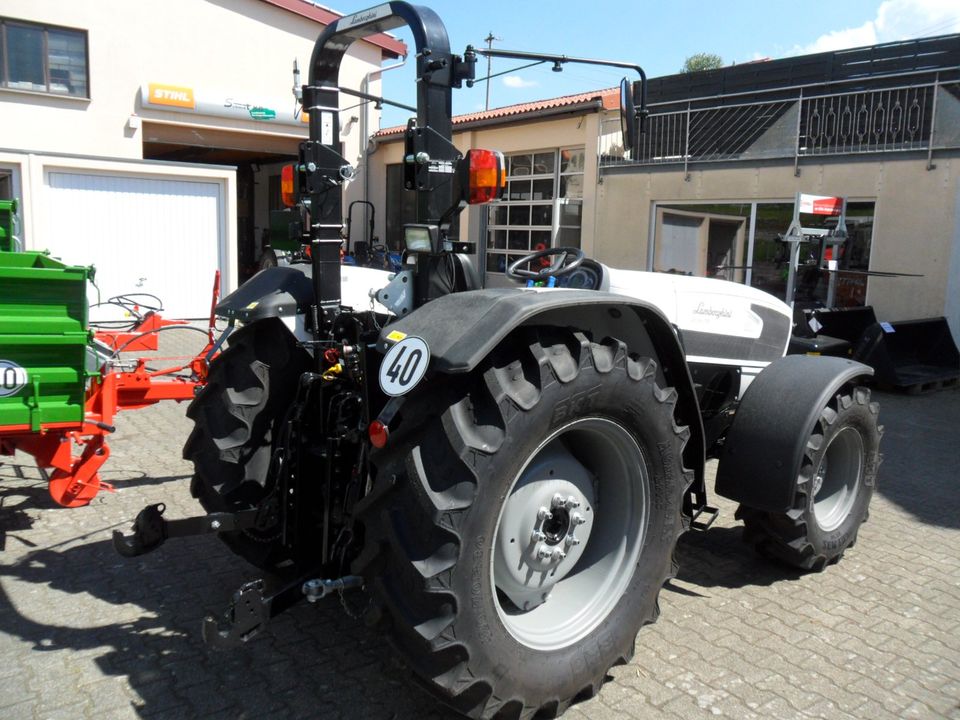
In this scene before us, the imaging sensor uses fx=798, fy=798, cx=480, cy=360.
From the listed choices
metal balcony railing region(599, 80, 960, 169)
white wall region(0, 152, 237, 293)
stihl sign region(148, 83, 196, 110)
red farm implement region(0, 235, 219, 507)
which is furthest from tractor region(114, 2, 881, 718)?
stihl sign region(148, 83, 196, 110)

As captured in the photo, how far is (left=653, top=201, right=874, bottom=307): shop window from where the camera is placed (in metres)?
11.0

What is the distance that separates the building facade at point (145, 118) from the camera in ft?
41.4

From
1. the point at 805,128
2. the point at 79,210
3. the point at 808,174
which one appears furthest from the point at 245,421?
the point at 805,128

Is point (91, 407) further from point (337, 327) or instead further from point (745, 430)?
point (745, 430)

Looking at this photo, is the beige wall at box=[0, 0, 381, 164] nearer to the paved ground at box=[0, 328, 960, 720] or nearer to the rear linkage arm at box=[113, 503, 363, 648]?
the paved ground at box=[0, 328, 960, 720]

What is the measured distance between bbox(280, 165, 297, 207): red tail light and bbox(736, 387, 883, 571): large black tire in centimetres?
245

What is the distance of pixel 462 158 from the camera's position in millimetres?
2715

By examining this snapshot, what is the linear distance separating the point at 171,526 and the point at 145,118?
1428cm

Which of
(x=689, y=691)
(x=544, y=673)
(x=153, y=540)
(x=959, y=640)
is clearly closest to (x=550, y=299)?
(x=544, y=673)

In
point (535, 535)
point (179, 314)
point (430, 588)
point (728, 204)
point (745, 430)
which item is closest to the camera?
point (430, 588)

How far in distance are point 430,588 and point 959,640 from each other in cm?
243

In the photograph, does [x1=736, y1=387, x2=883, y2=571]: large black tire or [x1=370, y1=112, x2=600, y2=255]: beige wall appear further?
[x1=370, y1=112, x2=600, y2=255]: beige wall

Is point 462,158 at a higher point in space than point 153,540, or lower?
higher

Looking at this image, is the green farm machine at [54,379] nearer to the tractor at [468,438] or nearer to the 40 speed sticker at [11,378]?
the 40 speed sticker at [11,378]
